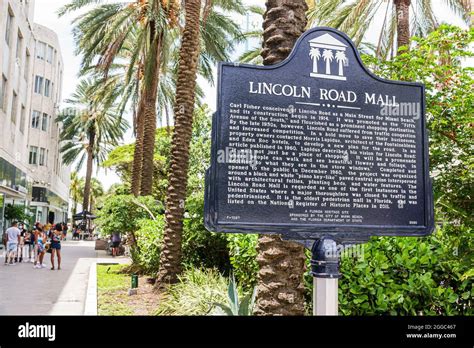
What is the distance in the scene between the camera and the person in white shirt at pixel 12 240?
17.6 meters

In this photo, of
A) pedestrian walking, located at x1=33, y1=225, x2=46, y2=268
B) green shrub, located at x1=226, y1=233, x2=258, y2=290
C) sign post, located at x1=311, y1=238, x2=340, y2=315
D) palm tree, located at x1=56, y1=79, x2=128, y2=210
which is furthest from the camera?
palm tree, located at x1=56, y1=79, x2=128, y2=210

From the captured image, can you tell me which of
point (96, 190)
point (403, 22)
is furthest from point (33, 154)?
point (96, 190)

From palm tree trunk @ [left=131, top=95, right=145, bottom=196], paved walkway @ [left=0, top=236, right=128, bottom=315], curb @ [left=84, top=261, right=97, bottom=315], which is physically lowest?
paved walkway @ [left=0, top=236, right=128, bottom=315]

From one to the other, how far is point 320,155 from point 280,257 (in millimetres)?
1446

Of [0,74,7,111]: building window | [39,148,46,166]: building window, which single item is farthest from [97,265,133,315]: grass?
[39,148,46,166]: building window

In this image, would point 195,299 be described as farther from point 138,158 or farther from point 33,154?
point 33,154

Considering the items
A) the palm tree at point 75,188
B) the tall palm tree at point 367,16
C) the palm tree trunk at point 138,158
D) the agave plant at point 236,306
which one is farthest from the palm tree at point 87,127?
the palm tree at point 75,188

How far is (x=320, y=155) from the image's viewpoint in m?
4.12

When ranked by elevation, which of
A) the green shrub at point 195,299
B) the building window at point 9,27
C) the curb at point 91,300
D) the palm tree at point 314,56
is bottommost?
the curb at point 91,300

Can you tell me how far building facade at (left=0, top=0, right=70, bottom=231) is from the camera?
2543 centimetres

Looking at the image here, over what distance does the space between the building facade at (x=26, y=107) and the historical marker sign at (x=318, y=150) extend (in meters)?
23.3

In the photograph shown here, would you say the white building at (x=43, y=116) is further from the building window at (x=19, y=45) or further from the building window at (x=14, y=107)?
the building window at (x=14, y=107)

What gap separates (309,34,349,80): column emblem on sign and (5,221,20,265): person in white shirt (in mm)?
16506

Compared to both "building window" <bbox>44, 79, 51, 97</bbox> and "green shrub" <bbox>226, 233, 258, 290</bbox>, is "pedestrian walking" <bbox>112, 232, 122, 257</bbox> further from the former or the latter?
"building window" <bbox>44, 79, 51, 97</bbox>
